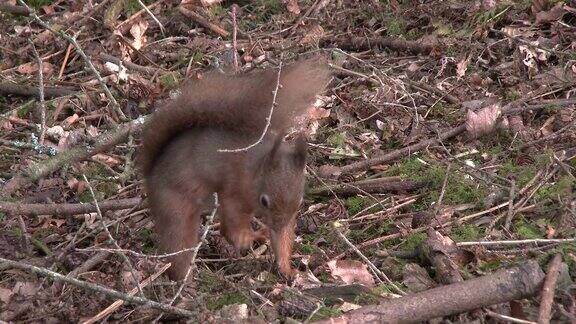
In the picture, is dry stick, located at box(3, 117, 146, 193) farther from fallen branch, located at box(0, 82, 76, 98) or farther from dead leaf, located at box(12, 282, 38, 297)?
fallen branch, located at box(0, 82, 76, 98)

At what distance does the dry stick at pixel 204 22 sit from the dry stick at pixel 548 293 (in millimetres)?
3680

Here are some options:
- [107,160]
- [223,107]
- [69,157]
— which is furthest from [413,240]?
[107,160]

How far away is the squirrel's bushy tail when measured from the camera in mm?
3713

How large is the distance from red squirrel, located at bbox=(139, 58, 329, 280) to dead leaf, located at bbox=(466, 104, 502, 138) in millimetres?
1223

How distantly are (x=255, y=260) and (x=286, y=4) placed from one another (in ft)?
9.94

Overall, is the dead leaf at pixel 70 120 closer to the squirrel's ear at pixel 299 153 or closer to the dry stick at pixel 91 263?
the dry stick at pixel 91 263

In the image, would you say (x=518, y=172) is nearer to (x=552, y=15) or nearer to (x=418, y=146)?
(x=418, y=146)

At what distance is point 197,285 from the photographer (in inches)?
143

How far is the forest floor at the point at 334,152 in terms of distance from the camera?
3.43 meters

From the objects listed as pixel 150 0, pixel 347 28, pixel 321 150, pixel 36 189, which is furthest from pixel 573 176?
pixel 150 0

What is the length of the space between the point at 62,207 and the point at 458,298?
2.14m

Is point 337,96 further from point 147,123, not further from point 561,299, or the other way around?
point 561,299

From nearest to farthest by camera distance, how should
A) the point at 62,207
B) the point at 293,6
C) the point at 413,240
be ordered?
the point at 413,240, the point at 62,207, the point at 293,6

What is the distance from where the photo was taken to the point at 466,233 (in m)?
3.78
